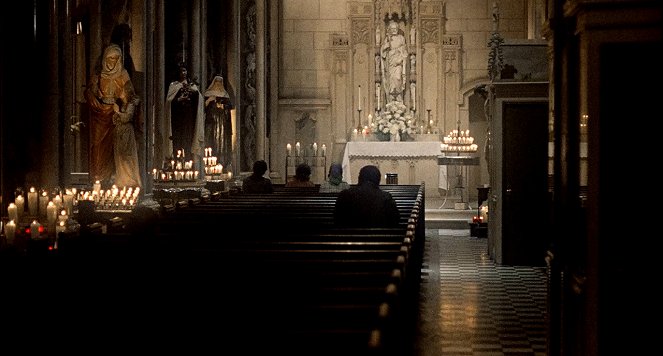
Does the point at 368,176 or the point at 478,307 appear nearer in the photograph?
the point at 368,176

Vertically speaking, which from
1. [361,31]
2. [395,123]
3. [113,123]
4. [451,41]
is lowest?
[113,123]

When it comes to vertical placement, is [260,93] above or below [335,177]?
above

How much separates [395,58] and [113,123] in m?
12.9

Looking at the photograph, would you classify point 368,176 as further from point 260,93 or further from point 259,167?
point 260,93

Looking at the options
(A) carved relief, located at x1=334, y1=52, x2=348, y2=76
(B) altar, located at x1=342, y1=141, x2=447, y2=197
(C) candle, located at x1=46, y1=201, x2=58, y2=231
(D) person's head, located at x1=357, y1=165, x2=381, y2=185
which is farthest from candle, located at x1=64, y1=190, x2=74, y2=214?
(A) carved relief, located at x1=334, y1=52, x2=348, y2=76

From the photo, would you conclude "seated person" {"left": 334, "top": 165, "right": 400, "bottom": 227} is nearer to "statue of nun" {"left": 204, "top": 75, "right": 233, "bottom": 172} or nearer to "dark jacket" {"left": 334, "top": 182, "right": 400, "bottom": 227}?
"dark jacket" {"left": 334, "top": 182, "right": 400, "bottom": 227}

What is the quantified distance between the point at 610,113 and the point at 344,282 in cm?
183

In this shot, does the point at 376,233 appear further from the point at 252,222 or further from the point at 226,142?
the point at 226,142

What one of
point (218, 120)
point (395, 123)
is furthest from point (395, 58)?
point (218, 120)

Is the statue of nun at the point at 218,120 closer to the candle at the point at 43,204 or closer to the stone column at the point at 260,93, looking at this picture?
the stone column at the point at 260,93

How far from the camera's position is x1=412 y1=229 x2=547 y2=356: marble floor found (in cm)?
886

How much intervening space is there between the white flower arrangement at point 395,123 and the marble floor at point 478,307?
29.4 ft

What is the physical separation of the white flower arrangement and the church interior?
0.05 m

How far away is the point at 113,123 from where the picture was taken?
47.2ft
